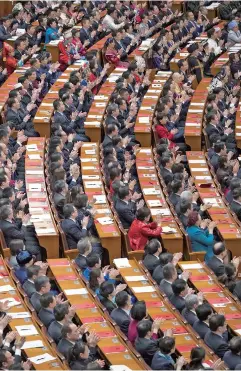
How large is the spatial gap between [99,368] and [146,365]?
0.72 meters

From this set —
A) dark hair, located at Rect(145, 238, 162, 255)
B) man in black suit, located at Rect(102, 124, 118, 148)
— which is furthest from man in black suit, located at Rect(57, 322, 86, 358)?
man in black suit, located at Rect(102, 124, 118, 148)

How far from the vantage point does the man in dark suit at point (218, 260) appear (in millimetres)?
13547

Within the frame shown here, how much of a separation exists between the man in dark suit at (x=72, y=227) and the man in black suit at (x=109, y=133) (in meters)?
3.48

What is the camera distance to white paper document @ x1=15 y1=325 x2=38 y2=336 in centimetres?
1166

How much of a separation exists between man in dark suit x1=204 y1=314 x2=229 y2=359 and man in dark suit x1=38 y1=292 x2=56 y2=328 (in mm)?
1882

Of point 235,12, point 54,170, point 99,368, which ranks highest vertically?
point 99,368

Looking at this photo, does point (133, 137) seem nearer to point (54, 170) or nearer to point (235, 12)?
point (54, 170)

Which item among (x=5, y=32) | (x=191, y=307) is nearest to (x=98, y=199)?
(x=191, y=307)

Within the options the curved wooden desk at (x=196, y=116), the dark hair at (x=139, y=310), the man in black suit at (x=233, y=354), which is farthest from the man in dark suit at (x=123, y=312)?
the curved wooden desk at (x=196, y=116)

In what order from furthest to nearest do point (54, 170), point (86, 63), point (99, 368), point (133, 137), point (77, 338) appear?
point (86, 63) → point (133, 137) → point (54, 170) → point (77, 338) → point (99, 368)

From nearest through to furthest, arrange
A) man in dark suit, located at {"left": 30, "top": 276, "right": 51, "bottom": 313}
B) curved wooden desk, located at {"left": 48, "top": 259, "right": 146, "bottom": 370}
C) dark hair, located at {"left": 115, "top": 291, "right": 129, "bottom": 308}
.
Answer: curved wooden desk, located at {"left": 48, "top": 259, "right": 146, "bottom": 370} → dark hair, located at {"left": 115, "top": 291, "right": 129, "bottom": 308} → man in dark suit, located at {"left": 30, "top": 276, "right": 51, "bottom": 313}

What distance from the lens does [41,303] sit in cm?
1205

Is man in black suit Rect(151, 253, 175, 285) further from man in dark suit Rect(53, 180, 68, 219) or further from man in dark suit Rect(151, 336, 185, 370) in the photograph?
man in dark suit Rect(53, 180, 68, 219)

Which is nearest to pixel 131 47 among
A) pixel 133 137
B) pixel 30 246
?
pixel 133 137
